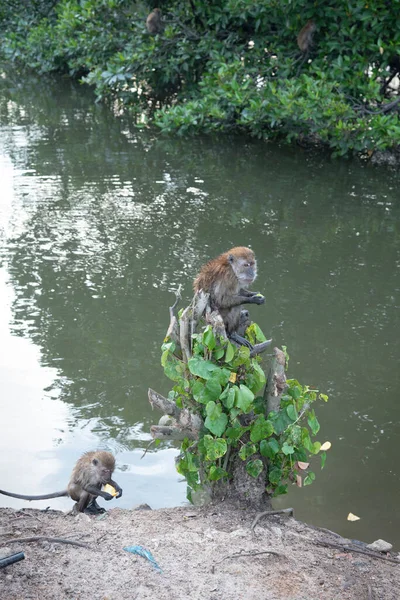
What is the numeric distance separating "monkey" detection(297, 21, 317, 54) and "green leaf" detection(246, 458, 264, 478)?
34.2 feet

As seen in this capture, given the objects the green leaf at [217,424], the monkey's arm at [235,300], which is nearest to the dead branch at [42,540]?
the green leaf at [217,424]

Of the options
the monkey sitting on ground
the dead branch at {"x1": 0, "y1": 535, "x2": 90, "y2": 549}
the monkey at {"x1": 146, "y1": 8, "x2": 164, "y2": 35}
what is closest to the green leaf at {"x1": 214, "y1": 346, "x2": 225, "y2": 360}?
the dead branch at {"x1": 0, "y1": 535, "x2": 90, "y2": 549}

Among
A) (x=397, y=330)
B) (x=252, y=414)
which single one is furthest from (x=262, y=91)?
(x=252, y=414)

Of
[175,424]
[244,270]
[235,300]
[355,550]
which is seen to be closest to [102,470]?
[175,424]

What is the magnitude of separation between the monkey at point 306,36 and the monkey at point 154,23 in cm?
318

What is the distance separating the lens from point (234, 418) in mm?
4555

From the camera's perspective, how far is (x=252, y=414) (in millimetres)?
4910

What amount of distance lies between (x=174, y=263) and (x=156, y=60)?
751 cm

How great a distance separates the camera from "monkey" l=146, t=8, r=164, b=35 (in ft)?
50.0

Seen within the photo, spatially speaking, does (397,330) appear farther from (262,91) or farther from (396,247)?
(262,91)

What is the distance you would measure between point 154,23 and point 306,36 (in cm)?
339

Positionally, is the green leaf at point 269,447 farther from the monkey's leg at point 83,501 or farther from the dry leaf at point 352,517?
the monkey's leg at point 83,501

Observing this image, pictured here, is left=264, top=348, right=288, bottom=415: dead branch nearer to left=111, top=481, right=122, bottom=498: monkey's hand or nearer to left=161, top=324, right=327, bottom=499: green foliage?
left=161, top=324, right=327, bottom=499: green foliage

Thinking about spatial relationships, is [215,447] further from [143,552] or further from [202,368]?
[143,552]
